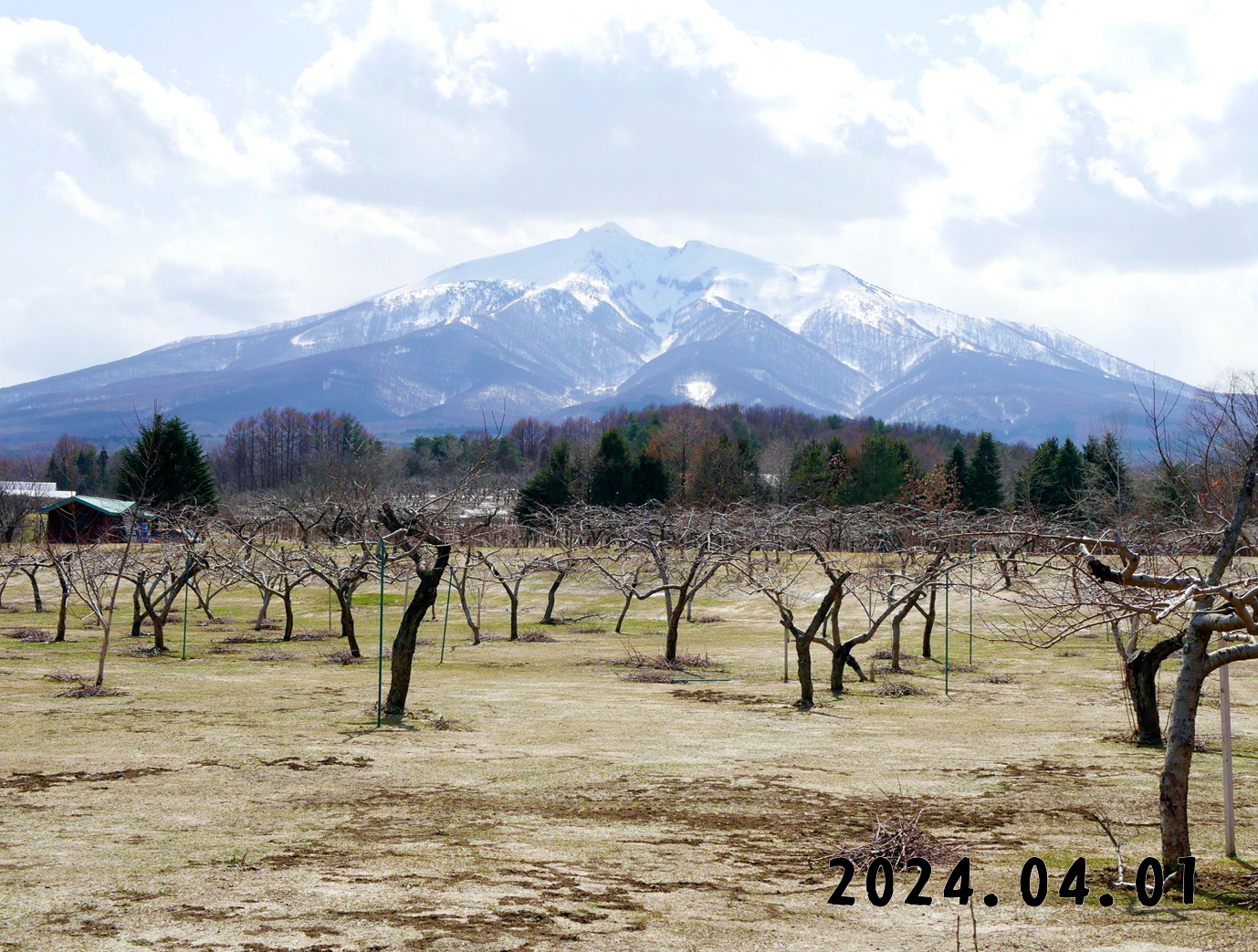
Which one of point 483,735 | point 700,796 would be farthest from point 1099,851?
point 483,735

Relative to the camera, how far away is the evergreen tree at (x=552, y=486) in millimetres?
63844

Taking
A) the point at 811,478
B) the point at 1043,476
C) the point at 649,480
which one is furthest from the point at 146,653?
the point at 811,478

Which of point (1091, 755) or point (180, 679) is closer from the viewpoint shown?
point (1091, 755)

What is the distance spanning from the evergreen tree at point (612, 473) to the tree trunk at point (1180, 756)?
2392 inches

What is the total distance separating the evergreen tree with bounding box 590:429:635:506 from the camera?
228ft

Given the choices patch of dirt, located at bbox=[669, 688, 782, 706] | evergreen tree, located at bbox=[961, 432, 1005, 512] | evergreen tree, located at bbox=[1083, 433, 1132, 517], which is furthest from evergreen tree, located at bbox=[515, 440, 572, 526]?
patch of dirt, located at bbox=[669, 688, 782, 706]

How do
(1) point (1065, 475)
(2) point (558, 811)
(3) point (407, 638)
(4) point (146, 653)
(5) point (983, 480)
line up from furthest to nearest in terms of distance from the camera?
(5) point (983, 480)
(1) point (1065, 475)
(4) point (146, 653)
(3) point (407, 638)
(2) point (558, 811)

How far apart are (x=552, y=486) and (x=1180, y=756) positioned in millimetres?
59610

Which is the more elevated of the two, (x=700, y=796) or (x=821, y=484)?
(x=821, y=484)

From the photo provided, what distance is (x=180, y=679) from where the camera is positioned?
20.8 m

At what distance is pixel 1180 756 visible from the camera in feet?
26.1

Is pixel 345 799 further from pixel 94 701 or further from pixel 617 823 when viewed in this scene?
pixel 94 701

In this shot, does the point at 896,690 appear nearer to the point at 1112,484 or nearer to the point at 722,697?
the point at 722,697

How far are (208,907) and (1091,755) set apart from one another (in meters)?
11.2
